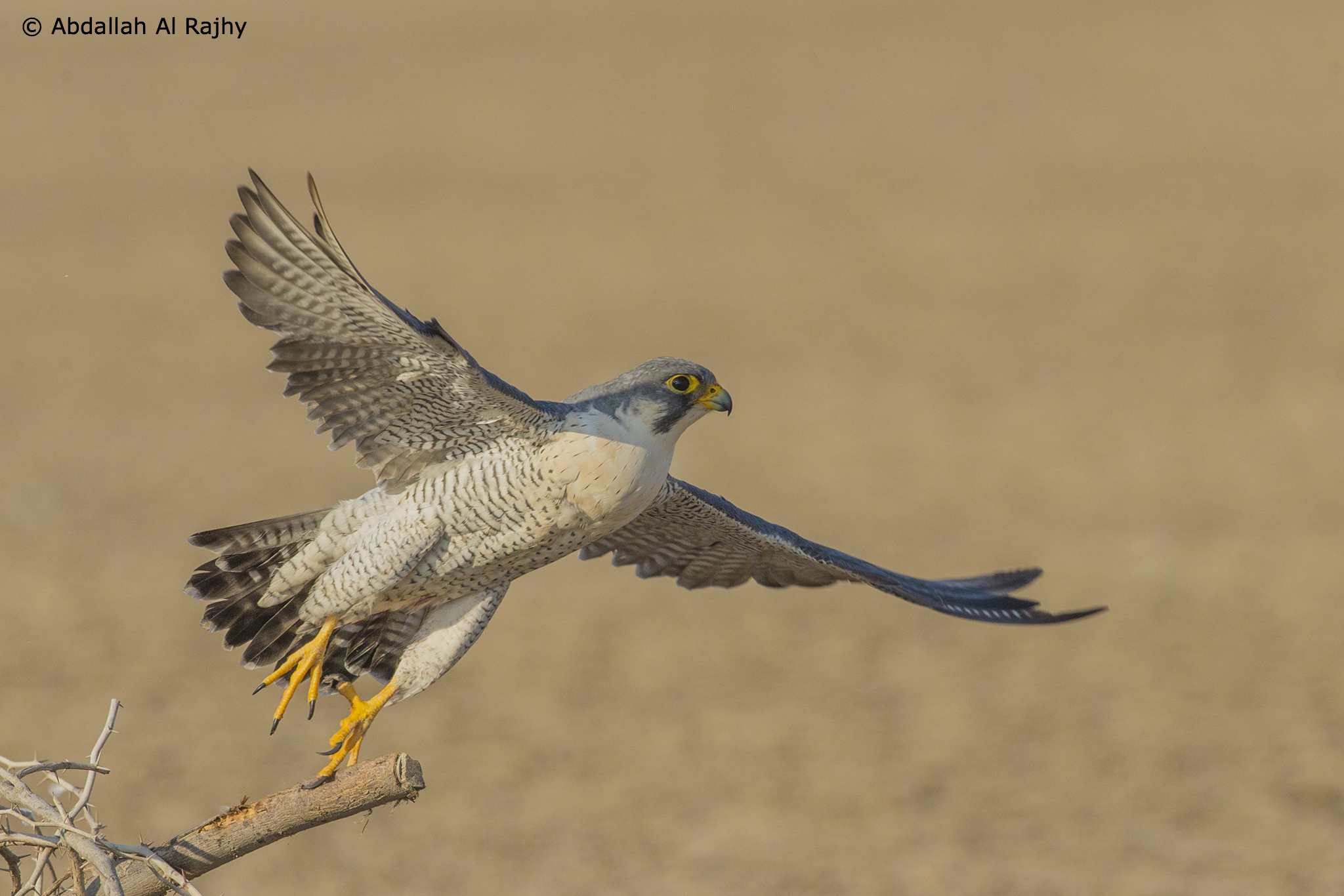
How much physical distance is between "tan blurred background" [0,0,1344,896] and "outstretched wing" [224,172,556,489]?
329 cm

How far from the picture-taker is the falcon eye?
5.54 m

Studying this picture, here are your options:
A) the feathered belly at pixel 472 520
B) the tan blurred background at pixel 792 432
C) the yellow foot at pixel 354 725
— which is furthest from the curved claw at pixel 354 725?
the tan blurred background at pixel 792 432

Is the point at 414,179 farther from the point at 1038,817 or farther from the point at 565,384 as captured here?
the point at 1038,817

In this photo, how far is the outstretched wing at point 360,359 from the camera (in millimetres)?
4961

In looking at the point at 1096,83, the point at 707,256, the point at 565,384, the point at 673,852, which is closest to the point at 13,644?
the point at 673,852

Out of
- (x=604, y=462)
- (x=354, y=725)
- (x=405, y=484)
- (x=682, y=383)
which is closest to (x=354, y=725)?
(x=354, y=725)

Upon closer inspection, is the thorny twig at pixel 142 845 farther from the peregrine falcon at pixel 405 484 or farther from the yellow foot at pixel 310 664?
the yellow foot at pixel 310 664

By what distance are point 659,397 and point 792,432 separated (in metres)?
13.7

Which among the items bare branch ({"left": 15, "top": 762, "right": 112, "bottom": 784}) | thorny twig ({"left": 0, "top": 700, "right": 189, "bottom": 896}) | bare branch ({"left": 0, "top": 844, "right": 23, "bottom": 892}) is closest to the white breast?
thorny twig ({"left": 0, "top": 700, "right": 189, "bottom": 896})

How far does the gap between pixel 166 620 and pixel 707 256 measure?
1500cm

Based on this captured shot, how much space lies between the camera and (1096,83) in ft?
119

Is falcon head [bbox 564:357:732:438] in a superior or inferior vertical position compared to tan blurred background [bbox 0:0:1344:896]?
inferior

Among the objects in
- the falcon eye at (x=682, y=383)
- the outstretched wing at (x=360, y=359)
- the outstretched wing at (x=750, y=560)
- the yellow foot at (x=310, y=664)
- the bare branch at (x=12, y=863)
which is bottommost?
the bare branch at (x=12, y=863)

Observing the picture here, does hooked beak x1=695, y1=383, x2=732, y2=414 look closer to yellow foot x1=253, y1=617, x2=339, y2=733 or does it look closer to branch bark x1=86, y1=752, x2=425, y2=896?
yellow foot x1=253, y1=617, x2=339, y2=733
